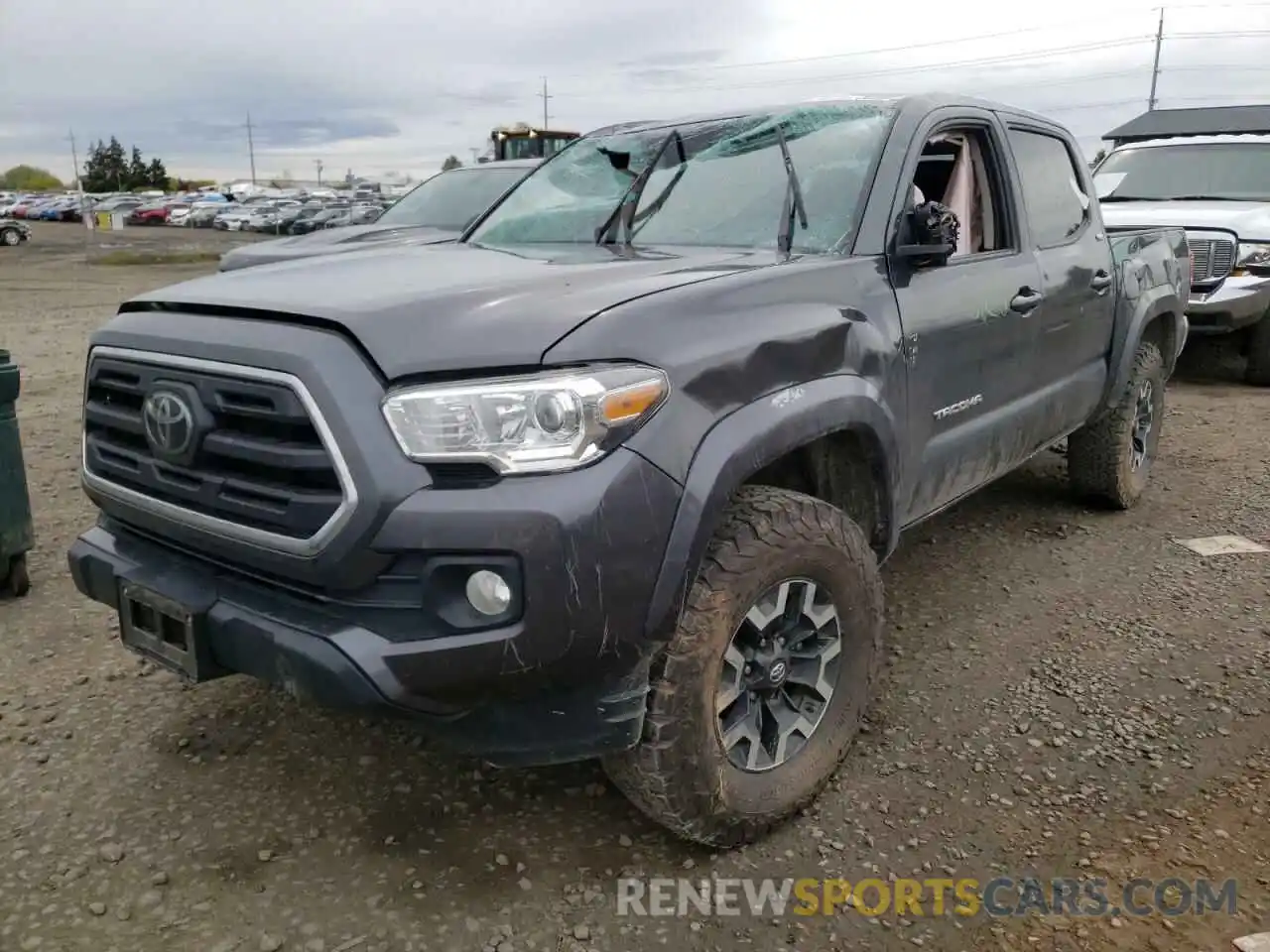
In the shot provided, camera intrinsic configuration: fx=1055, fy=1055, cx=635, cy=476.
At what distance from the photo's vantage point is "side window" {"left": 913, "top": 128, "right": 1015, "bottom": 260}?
3889 millimetres

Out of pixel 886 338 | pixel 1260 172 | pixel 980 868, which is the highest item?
pixel 1260 172

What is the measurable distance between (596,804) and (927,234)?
1.89 metres

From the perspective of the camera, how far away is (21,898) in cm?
248

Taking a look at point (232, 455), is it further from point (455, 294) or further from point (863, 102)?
point (863, 102)

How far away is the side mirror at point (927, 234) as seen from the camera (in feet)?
10.1

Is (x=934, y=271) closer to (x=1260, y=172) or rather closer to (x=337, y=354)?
(x=337, y=354)

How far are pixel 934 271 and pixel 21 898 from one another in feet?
9.81

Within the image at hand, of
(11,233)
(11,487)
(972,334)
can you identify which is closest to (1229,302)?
(972,334)

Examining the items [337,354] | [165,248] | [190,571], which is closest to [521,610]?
[337,354]

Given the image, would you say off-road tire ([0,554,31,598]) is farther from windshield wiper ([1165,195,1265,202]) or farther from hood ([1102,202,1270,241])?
windshield wiper ([1165,195,1265,202])

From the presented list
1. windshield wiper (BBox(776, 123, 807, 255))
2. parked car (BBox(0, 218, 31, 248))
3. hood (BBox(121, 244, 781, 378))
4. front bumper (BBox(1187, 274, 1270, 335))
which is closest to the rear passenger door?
windshield wiper (BBox(776, 123, 807, 255))

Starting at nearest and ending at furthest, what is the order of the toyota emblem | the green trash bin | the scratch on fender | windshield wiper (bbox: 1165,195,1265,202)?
the toyota emblem < the scratch on fender < the green trash bin < windshield wiper (bbox: 1165,195,1265,202)

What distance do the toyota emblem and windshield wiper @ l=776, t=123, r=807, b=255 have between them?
169 centimetres

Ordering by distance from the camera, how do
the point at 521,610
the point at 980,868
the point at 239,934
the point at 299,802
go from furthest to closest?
the point at 299,802
the point at 980,868
the point at 239,934
the point at 521,610
